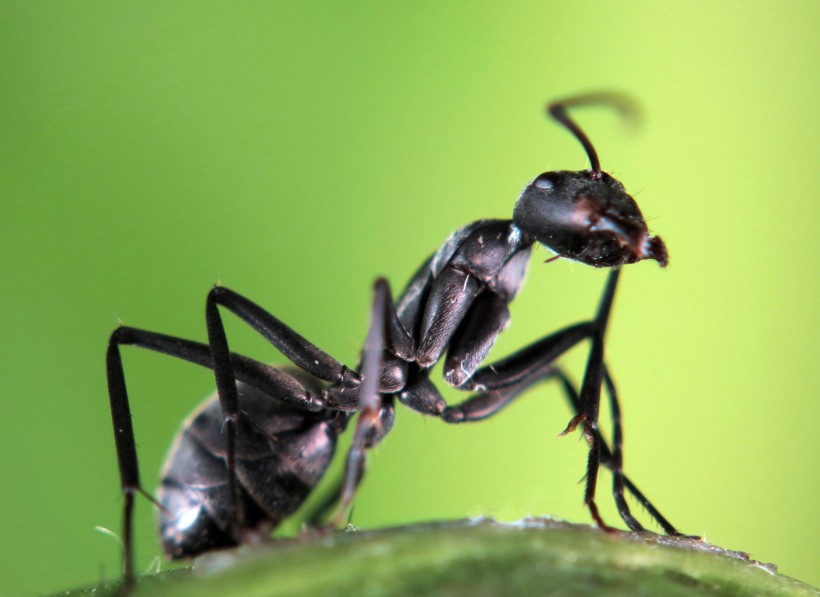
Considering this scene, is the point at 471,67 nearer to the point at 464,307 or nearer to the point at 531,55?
the point at 531,55

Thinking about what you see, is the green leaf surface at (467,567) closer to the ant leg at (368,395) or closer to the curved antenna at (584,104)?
the ant leg at (368,395)

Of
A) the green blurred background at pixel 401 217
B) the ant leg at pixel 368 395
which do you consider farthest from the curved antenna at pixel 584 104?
the ant leg at pixel 368 395

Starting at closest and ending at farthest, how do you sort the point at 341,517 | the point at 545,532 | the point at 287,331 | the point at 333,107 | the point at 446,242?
the point at 545,532, the point at 341,517, the point at 287,331, the point at 446,242, the point at 333,107

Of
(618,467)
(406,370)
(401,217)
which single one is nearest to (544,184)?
(406,370)

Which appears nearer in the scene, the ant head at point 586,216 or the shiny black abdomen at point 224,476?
the ant head at point 586,216

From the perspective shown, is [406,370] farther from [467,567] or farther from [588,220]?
[467,567]

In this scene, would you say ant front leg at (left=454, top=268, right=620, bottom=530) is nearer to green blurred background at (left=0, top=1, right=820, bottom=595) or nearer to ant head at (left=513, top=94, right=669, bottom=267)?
ant head at (left=513, top=94, right=669, bottom=267)

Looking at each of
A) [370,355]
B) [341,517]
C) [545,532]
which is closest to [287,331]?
[370,355]

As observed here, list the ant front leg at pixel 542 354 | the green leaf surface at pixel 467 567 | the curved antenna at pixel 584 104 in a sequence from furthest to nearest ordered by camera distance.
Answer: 1. the ant front leg at pixel 542 354
2. the curved antenna at pixel 584 104
3. the green leaf surface at pixel 467 567
